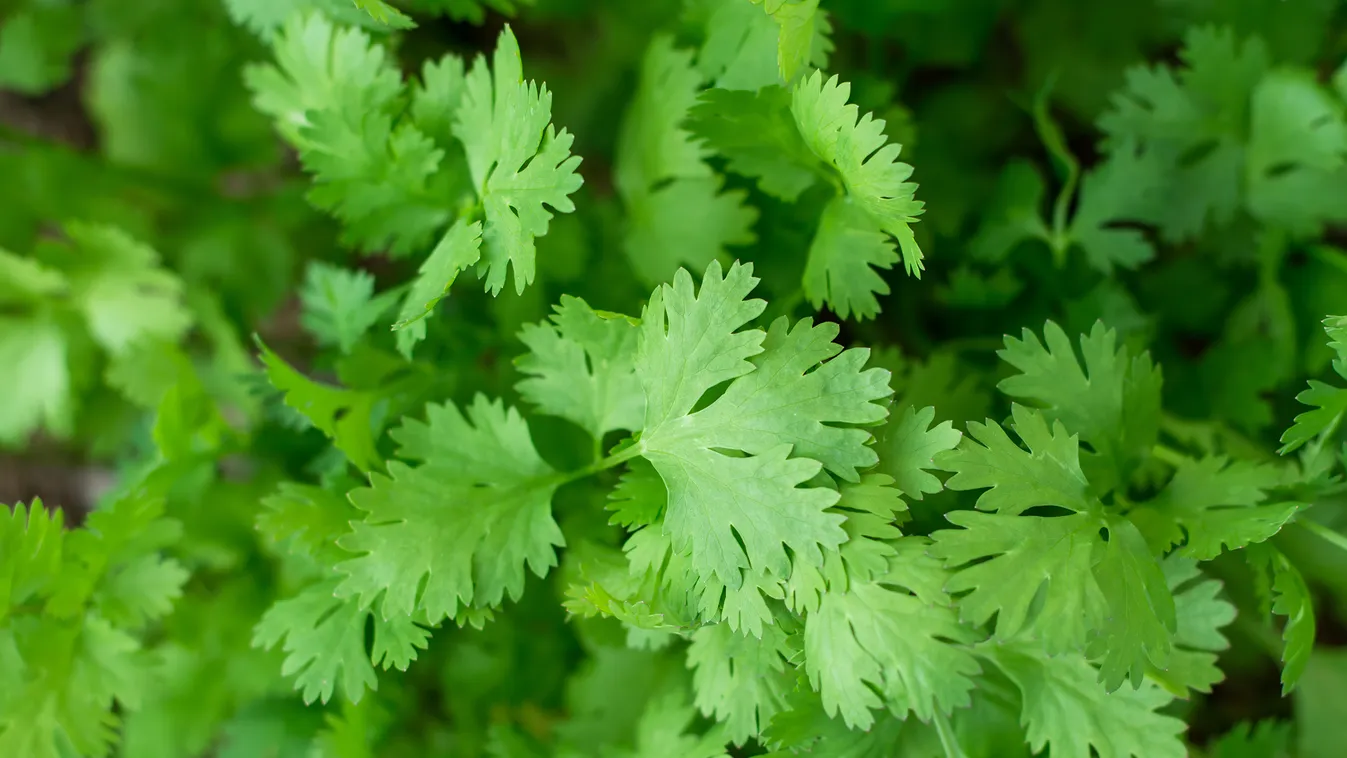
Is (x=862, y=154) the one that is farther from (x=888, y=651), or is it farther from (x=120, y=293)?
(x=120, y=293)

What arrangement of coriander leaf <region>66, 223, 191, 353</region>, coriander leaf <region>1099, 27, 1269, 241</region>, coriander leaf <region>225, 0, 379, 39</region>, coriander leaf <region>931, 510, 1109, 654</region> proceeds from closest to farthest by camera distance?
coriander leaf <region>931, 510, 1109, 654</region> < coriander leaf <region>225, 0, 379, 39</region> < coriander leaf <region>1099, 27, 1269, 241</region> < coriander leaf <region>66, 223, 191, 353</region>

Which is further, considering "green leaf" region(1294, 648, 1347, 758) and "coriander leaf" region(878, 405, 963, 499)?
"green leaf" region(1294, 648, 1347, 758)

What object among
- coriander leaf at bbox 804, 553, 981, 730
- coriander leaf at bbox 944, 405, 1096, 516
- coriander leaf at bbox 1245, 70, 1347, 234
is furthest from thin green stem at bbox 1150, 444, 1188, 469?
coriander leaf at bbox 1245, 70, 1347, 234

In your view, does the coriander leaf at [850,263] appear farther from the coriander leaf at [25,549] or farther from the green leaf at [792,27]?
the coriander leaf at [25,549]

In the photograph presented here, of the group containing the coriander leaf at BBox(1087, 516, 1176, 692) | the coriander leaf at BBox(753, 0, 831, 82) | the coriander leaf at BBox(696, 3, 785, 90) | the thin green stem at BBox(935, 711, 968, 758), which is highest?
the coriander leaf at BBox(753, 0, 831, 82)

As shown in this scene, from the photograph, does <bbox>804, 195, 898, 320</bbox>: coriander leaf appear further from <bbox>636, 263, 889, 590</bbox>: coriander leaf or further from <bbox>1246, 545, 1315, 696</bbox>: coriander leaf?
<bbox>1246, 545, 1315, 696</bbox>: coriander leaf

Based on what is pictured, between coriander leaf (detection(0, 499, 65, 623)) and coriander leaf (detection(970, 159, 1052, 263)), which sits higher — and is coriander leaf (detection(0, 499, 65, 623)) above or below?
below

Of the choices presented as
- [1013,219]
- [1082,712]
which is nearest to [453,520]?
[1082,712]
